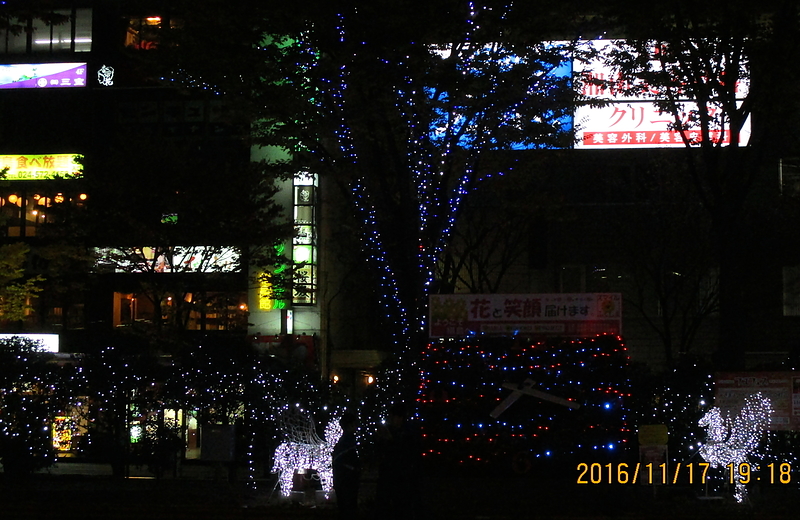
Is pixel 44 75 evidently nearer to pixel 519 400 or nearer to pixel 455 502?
pixel 519 400

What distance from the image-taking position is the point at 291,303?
30.3 meters

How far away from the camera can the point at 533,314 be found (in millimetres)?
12727

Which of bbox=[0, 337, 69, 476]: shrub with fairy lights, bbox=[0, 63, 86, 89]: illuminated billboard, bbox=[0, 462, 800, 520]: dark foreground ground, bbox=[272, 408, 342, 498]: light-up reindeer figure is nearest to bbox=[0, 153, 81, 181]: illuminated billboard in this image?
bbox=[0, 63, 86, 89]: illuminated billboard

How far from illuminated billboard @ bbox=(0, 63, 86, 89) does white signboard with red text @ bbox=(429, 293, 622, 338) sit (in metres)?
25.0

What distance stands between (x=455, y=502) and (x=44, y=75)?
2741cm

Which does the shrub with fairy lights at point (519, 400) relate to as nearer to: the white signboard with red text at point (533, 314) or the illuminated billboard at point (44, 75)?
the white signboard with red text at point (533, 314)

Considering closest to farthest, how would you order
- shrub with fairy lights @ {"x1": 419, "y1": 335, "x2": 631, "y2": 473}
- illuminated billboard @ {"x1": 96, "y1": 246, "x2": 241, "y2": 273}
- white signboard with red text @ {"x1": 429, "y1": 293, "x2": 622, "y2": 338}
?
1. white signboard with red text @ {"x1": 429, "y1": 293, "x2": 622, "y2": 338}
2. shrub with fairy lights @ {"x1": 419, "y1": 335, "x2": 631, "y2": 473}
3. illuminated billboard @ {"x1": 96, "y1": 246, "x2": 241, "y2": 273}

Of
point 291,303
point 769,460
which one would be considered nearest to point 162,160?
point 291,303

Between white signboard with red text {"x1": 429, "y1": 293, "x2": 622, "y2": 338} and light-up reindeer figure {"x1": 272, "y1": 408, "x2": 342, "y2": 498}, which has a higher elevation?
white signboard with red text {"x1": 429, "y1": 293, "x2": 622, "y2": 338}

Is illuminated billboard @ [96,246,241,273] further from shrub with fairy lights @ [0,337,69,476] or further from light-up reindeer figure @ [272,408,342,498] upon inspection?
light-up reindeer figure @ [272,408,342,498]
